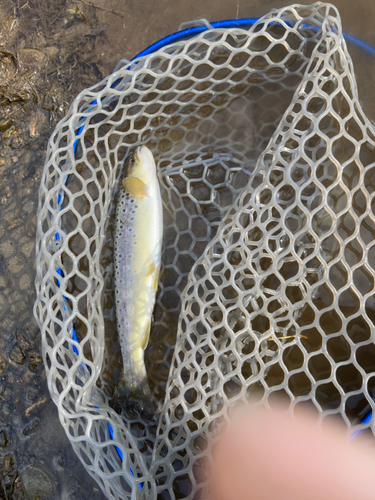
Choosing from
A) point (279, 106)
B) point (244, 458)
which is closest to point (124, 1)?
point (279, 106)

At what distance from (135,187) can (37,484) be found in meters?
1.99

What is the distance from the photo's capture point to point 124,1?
2492mm

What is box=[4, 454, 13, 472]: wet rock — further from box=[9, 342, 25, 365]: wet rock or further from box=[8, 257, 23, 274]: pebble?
box=[8, 257, 23, 274]: pebble

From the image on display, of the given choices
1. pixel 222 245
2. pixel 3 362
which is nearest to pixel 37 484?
pixel 3 362

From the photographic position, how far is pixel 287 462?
1.64m

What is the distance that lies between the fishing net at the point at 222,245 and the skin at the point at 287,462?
111mm

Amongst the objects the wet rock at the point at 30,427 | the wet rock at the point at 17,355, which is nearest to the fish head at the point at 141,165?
the wet rock at the point at 17,355

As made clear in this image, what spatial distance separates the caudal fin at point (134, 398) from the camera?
6.60 feet

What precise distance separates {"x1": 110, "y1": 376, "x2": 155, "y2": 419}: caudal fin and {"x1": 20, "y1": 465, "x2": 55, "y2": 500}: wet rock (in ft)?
2.56

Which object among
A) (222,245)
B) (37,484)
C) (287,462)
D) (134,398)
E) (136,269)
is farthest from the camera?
(37,484)

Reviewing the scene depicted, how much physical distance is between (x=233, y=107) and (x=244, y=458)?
1999mm

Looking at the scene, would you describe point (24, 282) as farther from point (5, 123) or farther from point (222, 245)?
point (222, 245)

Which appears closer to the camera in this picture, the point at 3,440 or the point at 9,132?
the point at 3,440

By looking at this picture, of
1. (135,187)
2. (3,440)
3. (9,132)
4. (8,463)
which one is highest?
(9,132)
